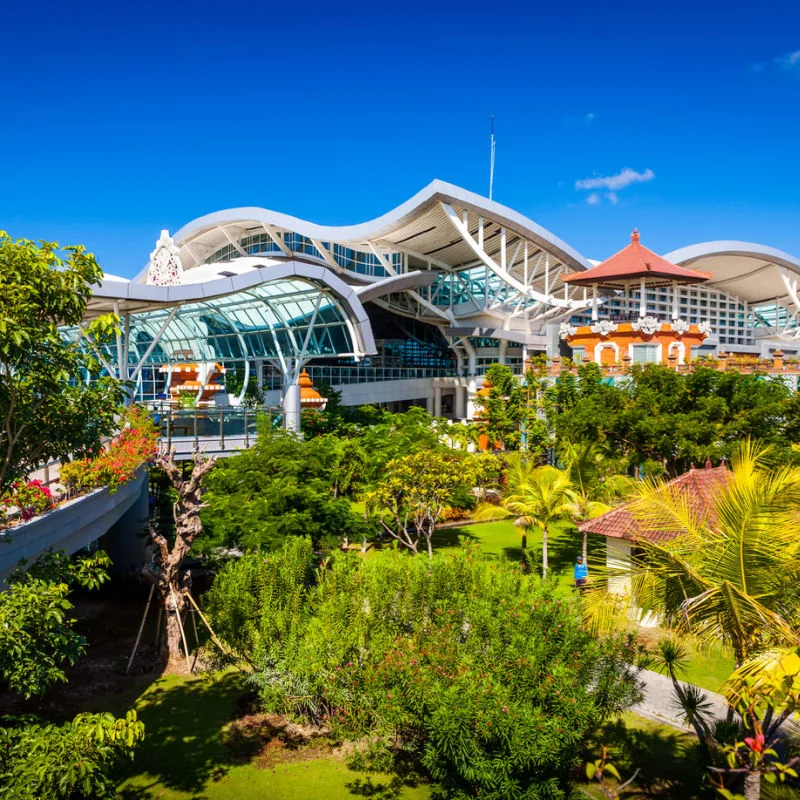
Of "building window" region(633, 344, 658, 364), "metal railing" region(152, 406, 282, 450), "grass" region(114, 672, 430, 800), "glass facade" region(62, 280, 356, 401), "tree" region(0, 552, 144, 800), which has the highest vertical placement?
"glass facade" region(62, 280, 356, 401)

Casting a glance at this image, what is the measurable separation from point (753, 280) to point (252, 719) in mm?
60346

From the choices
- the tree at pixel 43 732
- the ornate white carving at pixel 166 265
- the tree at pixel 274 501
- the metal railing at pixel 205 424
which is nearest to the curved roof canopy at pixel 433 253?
the ornate white carving at pixel 166 265

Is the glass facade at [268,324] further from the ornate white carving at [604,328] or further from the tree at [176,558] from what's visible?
the ornate white carving at [604,328]

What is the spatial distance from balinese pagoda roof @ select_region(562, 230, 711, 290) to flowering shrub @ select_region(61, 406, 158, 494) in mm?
26502

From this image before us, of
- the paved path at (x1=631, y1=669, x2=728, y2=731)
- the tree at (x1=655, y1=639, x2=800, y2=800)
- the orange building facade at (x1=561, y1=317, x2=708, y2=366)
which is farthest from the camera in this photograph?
the orange building facade at (x1=561, y1=317, x2=708, y2=366)

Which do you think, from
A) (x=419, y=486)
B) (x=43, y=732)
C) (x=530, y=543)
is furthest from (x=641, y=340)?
(x=43, y=732)

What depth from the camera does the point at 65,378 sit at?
26.9 feet

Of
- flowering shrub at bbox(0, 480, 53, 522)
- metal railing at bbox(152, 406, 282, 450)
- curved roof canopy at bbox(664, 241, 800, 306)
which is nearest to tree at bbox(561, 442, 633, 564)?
metal railing at bbox(152, 406, 282, 450)

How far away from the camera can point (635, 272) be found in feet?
118

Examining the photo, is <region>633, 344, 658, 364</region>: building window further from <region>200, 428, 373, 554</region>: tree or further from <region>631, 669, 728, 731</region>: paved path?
<region>631, 669, 728, 731</region>: paved path

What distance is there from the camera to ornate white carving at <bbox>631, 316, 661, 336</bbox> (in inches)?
1379

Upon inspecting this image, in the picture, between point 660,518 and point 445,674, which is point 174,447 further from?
point 660,518

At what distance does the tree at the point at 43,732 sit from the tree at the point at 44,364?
6.38ft

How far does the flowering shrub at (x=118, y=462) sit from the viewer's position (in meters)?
13.2
